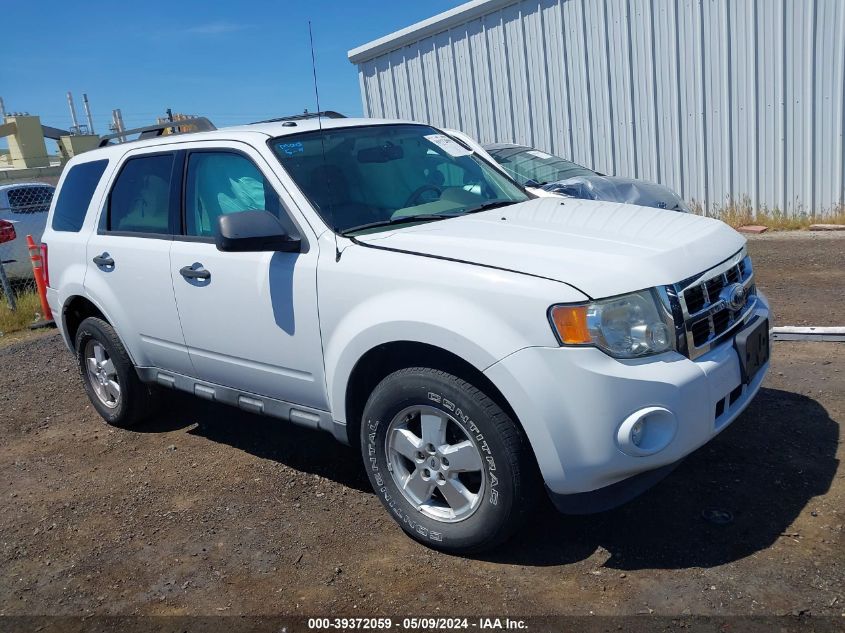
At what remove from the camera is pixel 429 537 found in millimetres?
3539

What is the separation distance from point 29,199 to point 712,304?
1220cm

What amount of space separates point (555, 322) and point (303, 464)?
2.31 meters

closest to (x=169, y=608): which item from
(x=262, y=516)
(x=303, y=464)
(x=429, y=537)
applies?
(x=262, y=516)

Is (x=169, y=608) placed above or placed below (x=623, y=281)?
below

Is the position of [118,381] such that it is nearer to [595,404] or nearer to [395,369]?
[395,369]

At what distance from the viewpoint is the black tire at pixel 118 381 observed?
5.22 m

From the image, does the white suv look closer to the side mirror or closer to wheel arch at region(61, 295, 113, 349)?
the side mirror

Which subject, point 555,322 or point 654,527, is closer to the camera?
point 555,322

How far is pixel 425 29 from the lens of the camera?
14625mm

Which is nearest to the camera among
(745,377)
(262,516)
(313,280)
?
(745,377)

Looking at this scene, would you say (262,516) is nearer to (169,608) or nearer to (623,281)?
(169,608)

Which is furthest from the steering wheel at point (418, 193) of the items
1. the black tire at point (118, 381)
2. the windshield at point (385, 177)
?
the black tire at point (118, 381)

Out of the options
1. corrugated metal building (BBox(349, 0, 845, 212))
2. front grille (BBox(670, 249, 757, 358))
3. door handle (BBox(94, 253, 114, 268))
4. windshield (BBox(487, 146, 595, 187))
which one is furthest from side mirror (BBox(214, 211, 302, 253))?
corrugated metal building (BBox(349, 0, 845, 212))

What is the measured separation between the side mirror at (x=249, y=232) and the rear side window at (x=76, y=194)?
6.88ft
